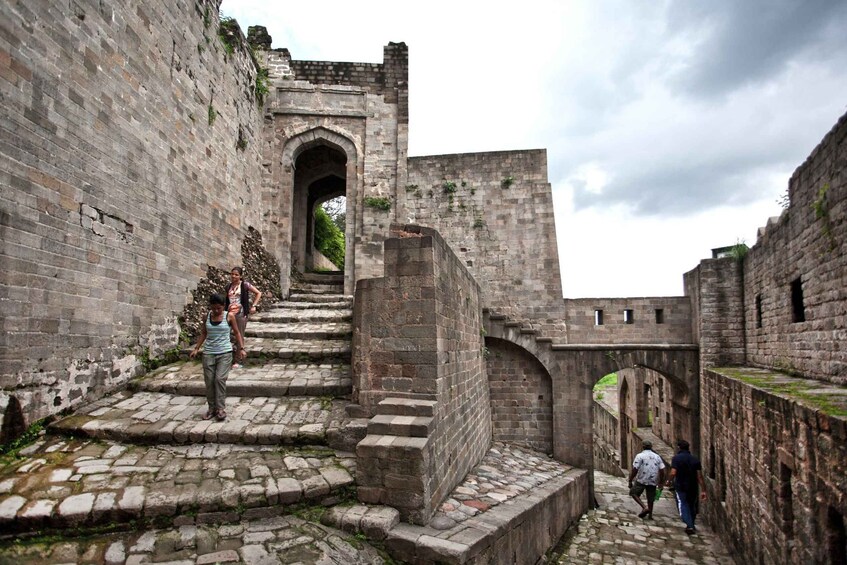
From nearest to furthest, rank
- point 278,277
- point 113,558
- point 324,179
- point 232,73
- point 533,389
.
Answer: point 113,558 → point 232,73 → point 533,389 → point 278,277 → point 324,179

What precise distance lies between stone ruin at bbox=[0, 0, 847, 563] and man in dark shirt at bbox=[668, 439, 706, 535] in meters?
0.37

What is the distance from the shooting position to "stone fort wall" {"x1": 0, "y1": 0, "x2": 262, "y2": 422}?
505 cm

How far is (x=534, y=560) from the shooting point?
632 centimetres

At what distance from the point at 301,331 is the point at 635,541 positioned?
7.18 m

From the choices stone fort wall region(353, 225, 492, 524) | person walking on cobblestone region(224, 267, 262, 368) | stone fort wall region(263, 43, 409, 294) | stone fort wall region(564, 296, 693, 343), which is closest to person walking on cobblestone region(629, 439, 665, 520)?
stone fort wall region(564, 296, 693, 343)

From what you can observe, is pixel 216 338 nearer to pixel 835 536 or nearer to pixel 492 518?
pixel 492 518

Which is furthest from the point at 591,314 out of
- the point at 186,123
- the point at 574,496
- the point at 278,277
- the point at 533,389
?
the point at 186,123

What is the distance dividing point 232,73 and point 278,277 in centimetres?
504

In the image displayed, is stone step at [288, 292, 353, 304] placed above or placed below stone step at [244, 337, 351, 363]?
above

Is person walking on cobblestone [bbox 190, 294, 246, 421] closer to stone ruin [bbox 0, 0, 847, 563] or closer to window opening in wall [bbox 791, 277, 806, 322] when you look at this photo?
stone ruin [bbox 0, 0, 847, 563]

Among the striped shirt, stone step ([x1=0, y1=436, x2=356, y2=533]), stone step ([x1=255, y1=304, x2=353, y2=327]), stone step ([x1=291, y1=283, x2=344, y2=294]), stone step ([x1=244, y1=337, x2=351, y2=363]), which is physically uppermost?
stone step ([x1=291, y1=283, x2=344, y2=294])

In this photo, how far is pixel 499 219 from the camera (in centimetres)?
1332

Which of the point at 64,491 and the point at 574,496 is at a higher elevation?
the point at 64,491

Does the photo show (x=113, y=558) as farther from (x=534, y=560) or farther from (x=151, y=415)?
(x=534, y=560)
